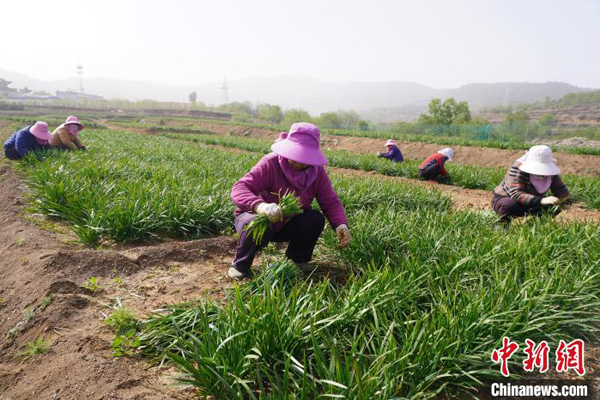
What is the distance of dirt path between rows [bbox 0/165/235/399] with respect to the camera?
5.99 ft

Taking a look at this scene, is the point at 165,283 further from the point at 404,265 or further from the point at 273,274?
the point at 404,265

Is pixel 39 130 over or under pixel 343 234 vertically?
over

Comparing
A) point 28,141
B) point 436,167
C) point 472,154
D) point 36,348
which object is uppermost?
point 28,141

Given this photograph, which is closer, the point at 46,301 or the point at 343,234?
the point at 46,301

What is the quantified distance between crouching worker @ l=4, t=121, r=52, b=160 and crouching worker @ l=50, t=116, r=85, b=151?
0.29 m

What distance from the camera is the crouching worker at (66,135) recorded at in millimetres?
7830

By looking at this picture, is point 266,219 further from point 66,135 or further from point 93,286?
point 66,135

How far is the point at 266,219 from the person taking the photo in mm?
2783

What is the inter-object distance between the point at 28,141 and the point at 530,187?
361 inches

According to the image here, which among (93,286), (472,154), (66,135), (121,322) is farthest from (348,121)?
(121,322)

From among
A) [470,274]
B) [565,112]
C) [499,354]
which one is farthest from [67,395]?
[565,112]

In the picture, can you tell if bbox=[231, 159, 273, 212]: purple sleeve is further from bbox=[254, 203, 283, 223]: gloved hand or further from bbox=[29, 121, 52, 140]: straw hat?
bbox=[29, 121, 52, 140]: straw hat

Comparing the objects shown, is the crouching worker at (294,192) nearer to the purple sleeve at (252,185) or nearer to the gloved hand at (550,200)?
the purple sleeve at (252,185)

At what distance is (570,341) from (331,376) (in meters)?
1.60
